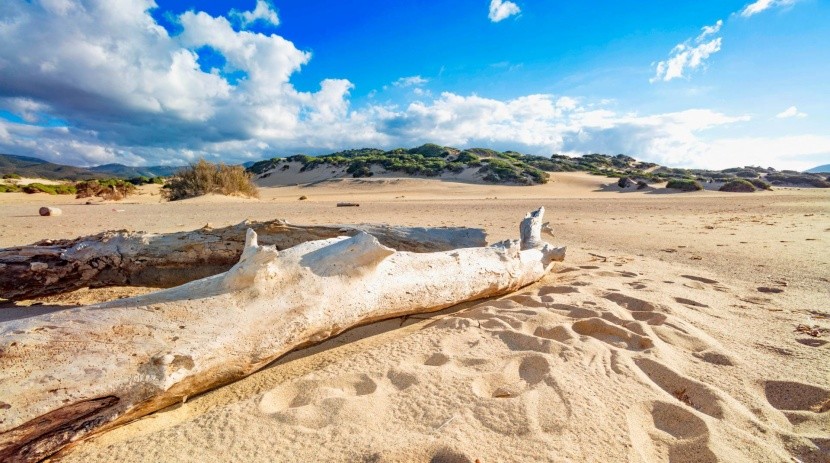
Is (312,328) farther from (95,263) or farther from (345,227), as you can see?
(95,263)

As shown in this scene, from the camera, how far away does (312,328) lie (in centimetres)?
239

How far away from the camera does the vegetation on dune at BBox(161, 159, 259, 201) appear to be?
56.1ft

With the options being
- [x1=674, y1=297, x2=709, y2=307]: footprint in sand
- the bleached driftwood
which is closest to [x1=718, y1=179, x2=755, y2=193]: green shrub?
[x1=674, y1=297, x2=709, y2=307]: footprint in sand

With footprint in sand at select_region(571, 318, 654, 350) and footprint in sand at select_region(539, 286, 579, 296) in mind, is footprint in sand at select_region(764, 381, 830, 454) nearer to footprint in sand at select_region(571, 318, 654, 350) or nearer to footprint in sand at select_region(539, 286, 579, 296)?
footprint in sand at select_region(571, 318, 654, 350)

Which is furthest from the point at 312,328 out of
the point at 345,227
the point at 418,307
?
the point at 345,227

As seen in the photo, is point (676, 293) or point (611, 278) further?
point (611, 278)

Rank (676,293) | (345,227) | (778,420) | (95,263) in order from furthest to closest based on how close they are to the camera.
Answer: (345,227)
(676,293)
(95,263)
(778,420)

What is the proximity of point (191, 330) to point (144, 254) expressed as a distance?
208 cm

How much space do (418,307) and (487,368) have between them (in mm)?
806

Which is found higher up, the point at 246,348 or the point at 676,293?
the point at 246,348

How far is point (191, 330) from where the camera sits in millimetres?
2062

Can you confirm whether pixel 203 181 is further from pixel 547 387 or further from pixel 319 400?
pixel 547 387

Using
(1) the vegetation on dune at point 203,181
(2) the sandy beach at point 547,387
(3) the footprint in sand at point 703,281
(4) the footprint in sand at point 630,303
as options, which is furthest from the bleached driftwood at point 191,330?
(1) the vegetation on dune at point 203,181

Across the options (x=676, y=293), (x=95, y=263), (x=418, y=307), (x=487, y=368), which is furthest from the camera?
(x=676, y=293)
